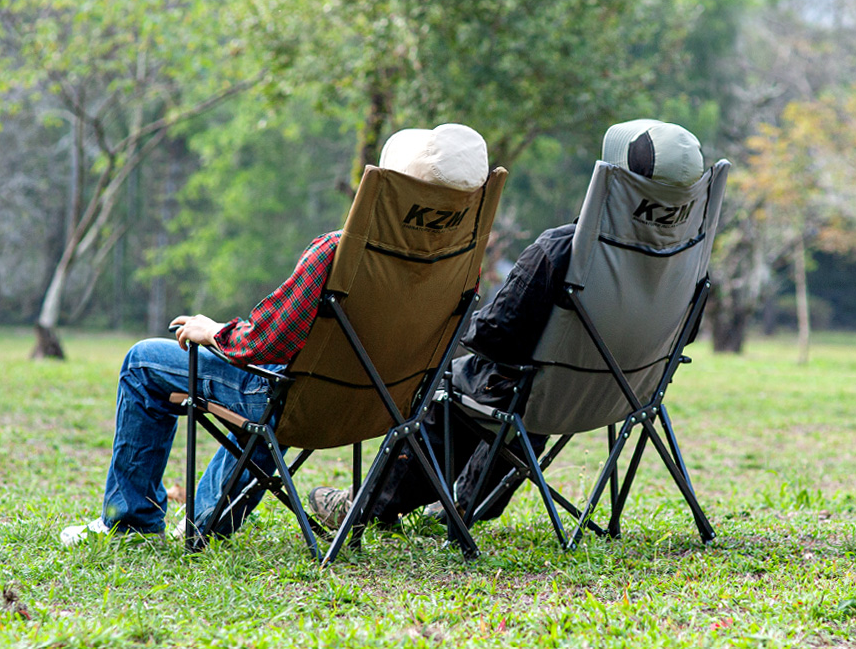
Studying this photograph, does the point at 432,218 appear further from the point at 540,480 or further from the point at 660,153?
the point at 540,480

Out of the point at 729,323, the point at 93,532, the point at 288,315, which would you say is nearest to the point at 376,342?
the point at 288,315

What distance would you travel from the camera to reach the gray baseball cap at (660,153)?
2836mm

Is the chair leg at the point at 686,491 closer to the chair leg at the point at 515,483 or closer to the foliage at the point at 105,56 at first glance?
the chair leg at the point at 515,483

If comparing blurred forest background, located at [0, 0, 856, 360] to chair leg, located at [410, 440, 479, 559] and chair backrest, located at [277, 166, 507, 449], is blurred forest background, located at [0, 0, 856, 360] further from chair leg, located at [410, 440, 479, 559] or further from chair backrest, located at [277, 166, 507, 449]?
chair leg, located at [410, 440, 479, 559]

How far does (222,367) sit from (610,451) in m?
1.34

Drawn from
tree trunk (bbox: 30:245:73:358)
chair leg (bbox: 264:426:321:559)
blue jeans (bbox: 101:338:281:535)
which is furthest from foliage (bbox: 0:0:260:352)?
chair leg (bbox: 264:426:321:559)

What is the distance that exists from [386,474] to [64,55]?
40.2ft

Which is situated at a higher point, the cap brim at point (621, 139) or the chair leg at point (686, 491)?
the cap brim at point (621, 139)

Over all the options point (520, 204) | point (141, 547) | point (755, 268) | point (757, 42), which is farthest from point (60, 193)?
point (141, 547)

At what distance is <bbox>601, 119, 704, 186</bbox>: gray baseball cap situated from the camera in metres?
2.84

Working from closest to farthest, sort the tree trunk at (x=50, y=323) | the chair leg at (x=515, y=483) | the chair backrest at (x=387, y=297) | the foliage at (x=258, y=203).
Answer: the chair backrest at (x=387, y=297) < the chair leg at (x=515, y=483) < the tree trunk at (x=50, y=323) < the foliage at (x=258, y=203)

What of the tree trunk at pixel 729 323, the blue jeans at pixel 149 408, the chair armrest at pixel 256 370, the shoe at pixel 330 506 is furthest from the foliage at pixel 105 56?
the tree trunk at pixel 729 323

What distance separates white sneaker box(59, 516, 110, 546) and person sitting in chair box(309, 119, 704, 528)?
2.48ft

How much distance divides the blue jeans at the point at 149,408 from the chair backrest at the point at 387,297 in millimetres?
248
